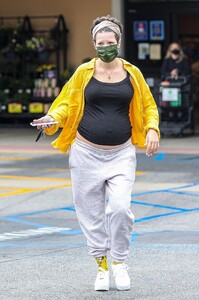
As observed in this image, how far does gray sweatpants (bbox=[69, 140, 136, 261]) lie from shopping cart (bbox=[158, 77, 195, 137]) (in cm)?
1234

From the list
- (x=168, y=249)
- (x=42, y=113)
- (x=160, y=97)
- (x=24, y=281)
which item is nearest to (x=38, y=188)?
(x=168, y=249)

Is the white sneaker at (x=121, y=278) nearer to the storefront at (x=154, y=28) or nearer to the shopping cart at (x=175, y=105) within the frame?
the shopping cart at (x=175, y=105)

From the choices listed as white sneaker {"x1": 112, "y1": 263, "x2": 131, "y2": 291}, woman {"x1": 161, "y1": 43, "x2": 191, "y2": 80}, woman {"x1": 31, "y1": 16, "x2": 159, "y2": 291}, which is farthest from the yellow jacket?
woman {"x1": 161, "y1": 43, "x2": 191, "y2": 80}

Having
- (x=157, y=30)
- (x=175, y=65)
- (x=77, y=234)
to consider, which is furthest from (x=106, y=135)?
(x=157, y=30)

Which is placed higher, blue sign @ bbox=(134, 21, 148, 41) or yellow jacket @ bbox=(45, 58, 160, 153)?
yellow jacket @ bbox=(45, 58, 160, 153)

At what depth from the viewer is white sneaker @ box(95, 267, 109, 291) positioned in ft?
22.9

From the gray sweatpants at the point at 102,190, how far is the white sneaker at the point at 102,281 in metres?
0.12

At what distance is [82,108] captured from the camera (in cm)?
708

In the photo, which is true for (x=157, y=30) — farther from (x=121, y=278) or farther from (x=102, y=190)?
(x=121, y=278)

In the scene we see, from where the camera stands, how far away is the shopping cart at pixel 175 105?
19359 millimetres

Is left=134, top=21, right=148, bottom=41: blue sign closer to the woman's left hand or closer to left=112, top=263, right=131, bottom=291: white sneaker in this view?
the woman's left hand

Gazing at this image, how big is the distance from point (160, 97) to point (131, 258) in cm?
1151

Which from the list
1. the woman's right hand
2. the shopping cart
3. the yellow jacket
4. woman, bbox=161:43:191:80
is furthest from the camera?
woman, bbox=161:43:191:80

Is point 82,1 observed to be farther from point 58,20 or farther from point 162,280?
point 162,280
